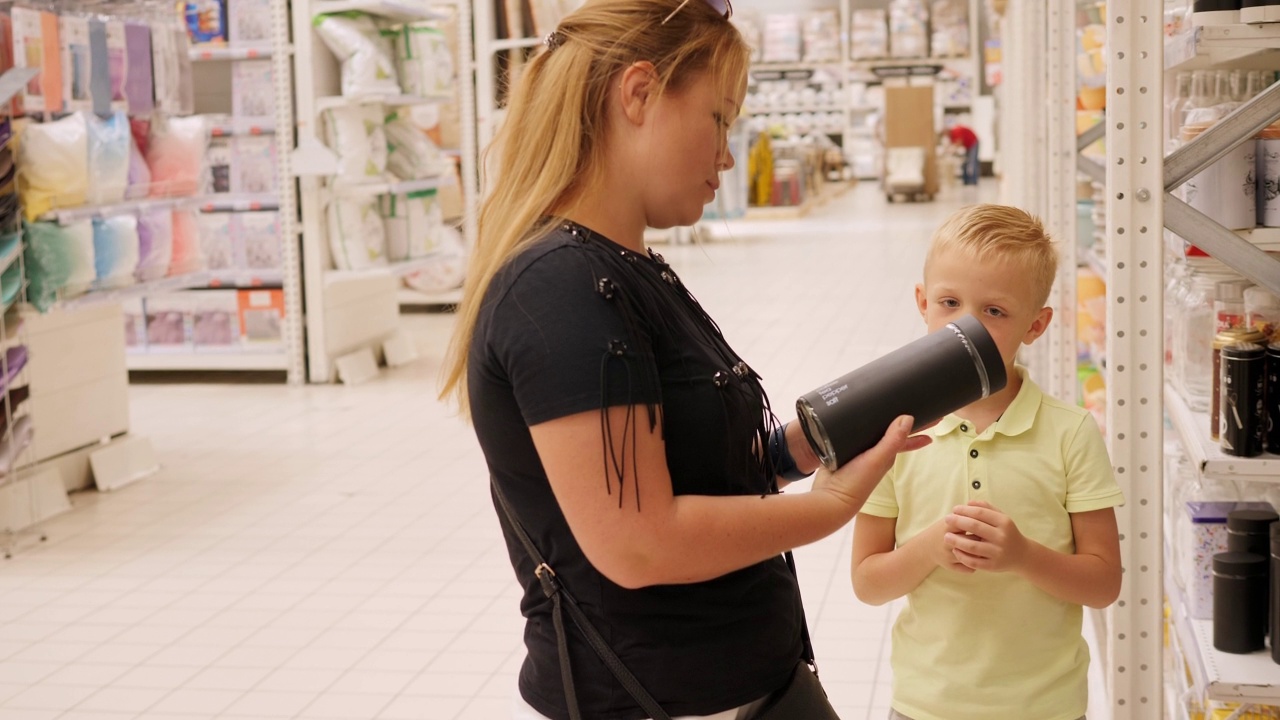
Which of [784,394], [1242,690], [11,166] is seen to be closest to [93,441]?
[11,166]

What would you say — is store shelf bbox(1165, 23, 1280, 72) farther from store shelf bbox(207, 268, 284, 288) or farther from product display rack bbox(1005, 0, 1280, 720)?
store shelf bbox(207, 268, 284, 288)

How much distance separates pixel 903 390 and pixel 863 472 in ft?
0.33

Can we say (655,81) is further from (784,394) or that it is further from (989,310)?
(784,394)

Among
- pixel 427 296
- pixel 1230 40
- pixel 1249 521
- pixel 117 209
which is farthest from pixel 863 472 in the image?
pixel 427 296

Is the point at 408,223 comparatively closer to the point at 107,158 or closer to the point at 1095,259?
the point at 107,158

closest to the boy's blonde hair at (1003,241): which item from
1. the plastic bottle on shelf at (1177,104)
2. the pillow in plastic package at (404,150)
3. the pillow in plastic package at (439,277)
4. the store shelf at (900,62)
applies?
the plastic bottle on shelf at (1177,104)

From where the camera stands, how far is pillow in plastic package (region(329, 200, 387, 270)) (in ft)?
23.8

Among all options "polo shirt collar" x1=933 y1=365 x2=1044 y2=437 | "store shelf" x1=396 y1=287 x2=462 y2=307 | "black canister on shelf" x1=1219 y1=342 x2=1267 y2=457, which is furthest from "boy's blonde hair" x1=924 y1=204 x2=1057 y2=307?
"store shelf" x1=396 y1=287 x2=462 y2=307

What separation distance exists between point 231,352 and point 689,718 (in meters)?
6.60

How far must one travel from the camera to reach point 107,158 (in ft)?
16.2

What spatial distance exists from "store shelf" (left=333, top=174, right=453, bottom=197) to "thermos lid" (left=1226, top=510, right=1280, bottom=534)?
5561 millimetres

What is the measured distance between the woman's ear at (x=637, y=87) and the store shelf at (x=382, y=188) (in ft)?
19.7

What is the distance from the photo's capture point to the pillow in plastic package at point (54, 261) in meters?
4.62

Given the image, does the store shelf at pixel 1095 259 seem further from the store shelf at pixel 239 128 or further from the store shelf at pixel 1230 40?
the store shelf at pixel 239 128
